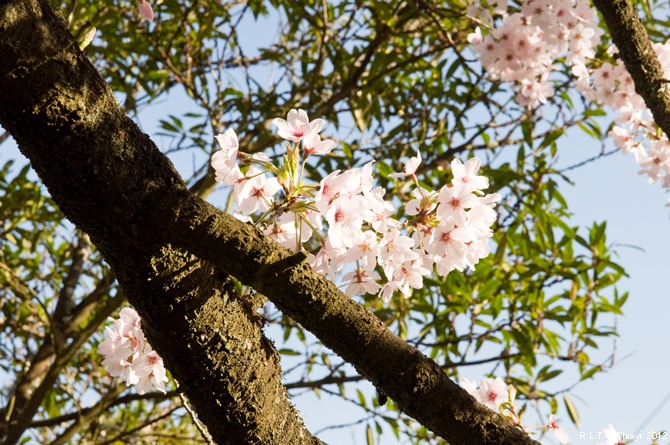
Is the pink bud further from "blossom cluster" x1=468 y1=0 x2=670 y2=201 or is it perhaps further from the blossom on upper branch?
"blossom cluster" x1=468 y1=0 x2=670 y2=201

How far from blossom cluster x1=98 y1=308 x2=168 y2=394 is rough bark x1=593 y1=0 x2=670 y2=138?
115 cm

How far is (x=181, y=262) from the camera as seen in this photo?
1032 mm

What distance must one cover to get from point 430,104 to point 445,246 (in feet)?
5.84

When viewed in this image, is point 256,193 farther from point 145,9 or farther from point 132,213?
point 145,9

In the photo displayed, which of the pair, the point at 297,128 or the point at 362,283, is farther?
the point at 362,283

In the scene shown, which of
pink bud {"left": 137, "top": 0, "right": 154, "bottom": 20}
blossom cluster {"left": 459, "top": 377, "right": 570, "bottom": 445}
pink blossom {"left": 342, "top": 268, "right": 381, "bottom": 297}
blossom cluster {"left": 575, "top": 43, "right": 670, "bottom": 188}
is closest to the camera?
pink blossom {"left": 342, "top": 268, "right": 381, "bottom": 297}

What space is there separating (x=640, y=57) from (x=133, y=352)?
1219 millimetres

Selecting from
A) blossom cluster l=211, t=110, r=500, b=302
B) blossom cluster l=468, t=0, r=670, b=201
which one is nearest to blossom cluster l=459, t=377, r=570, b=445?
blossom cluster l=211, t=110, r=500, b=302

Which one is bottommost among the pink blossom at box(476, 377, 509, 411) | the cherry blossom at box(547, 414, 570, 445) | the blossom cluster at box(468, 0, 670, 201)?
the cherry blossom at box(547, 414, 570, 445)

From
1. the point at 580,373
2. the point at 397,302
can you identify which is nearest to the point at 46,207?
the point at 397,302

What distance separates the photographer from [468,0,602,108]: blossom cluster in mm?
2389

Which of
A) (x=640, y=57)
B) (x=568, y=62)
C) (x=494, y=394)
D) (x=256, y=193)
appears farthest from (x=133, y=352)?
(x=568, y=62)

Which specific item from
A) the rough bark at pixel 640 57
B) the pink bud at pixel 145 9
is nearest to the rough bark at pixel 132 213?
the pink bud at pixel 145 9

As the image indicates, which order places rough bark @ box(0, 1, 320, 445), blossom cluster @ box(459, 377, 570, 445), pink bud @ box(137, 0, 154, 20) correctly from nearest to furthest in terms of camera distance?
rough bark @ box(0, 1, 320, 445) < pink bud @ box(137, 0, 154, 20) < blossom cluster @ box(459, 377, 570, 445)
